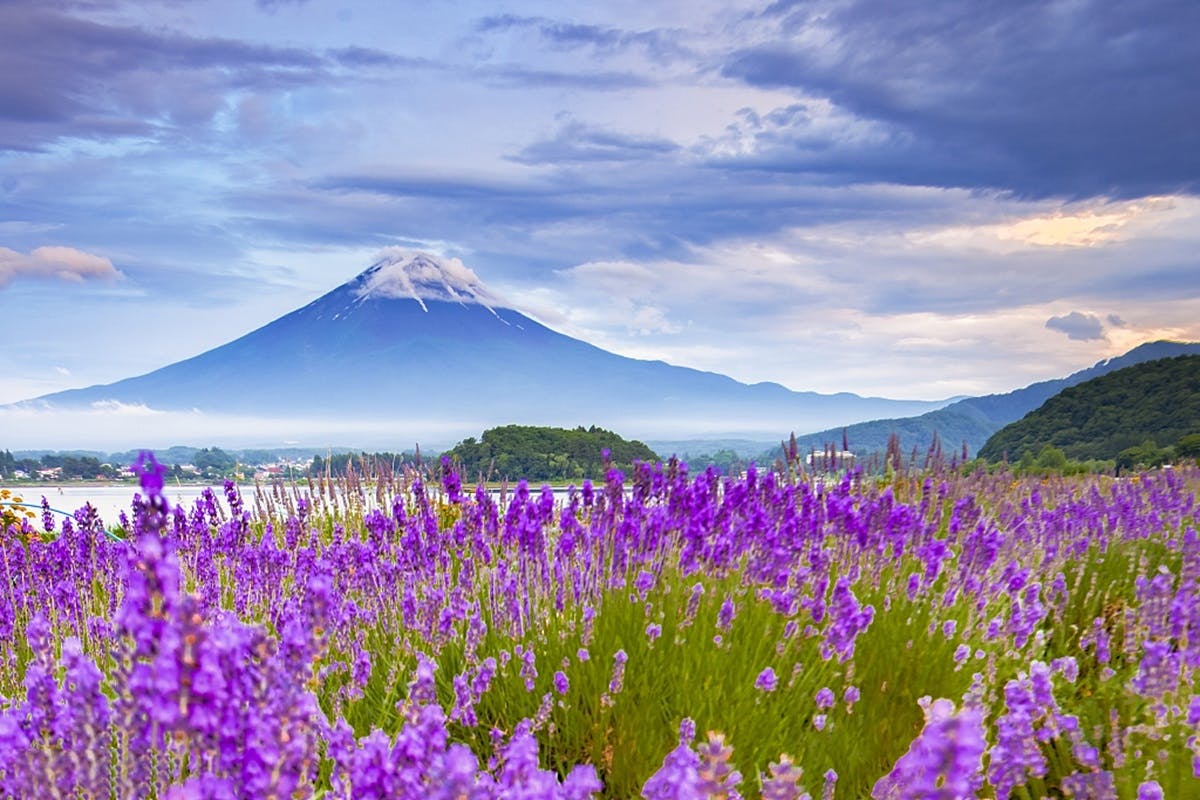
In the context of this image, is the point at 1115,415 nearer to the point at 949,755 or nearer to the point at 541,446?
the point at 541,446

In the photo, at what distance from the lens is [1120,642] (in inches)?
238

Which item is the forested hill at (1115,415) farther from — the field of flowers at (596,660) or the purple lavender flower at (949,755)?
the purple lavender flower at (949,755)

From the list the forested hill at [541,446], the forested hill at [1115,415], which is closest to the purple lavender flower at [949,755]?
the forested hill at [541,446]

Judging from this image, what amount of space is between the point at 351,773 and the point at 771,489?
12.7ft

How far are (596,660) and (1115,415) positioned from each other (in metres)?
48.3

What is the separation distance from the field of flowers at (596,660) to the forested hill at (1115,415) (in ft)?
130

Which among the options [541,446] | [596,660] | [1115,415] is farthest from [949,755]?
[1115,415]

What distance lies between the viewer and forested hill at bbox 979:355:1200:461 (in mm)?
41844

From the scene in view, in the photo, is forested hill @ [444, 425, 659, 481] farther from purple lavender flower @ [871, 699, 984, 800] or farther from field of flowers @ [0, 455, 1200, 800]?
purple lavender flower @ [871, 699, 984, 800]

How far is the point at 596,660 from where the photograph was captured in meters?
3.62

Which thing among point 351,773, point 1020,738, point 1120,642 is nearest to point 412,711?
point 351,773

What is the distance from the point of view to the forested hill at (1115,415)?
41844 mm

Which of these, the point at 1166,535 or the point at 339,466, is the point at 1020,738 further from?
the point at 339,466

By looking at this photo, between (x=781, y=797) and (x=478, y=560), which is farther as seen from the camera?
(x=478, y=560)
